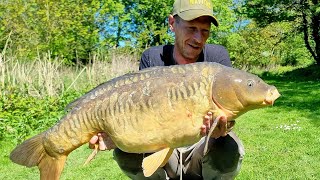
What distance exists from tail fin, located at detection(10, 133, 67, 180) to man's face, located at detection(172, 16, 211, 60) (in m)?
0.91

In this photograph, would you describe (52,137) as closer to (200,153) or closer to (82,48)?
(200,153)

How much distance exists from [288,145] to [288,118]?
2.34 meters

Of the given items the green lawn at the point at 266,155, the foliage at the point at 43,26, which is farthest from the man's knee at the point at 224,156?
the foliage at the point at 43,26

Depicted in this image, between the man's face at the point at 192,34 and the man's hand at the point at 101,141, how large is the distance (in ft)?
2.35

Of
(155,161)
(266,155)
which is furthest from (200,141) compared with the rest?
(266,155)

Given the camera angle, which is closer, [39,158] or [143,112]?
[143,112]

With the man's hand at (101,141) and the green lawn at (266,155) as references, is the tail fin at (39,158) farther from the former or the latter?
the green lawn at (266,155)

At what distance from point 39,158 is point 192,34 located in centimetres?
101

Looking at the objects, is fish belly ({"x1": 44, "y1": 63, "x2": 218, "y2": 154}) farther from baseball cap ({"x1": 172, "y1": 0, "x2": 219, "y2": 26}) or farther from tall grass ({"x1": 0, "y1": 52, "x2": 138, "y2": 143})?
tall grass ({"x1": 0, "y1": 52, "x2": 138, "y2": 143})

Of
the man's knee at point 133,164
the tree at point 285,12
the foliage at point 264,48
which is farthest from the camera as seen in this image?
the foliage at point 264,48

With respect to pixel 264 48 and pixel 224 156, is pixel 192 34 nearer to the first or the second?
pixel 224 156

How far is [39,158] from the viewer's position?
1.94 metres

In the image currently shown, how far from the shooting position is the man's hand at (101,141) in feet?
6.43

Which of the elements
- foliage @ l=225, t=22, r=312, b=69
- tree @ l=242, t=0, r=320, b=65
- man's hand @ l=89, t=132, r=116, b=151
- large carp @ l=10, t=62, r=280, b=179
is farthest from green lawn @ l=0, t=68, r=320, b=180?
foliage @ l=225, t=22, r=312, b=69
